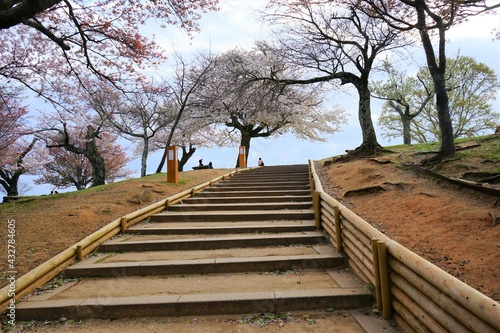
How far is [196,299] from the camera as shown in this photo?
3.53 metres

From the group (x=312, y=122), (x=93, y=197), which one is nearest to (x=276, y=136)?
(x=312, y=122)

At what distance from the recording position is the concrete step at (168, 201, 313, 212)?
773 cm

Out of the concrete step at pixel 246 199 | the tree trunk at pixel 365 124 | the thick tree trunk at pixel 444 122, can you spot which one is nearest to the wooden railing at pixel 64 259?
the concrete step at pixel 246 199

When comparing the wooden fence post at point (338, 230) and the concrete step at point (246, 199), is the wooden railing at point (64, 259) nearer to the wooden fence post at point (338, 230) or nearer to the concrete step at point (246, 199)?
the concrete step at point (246, 199)

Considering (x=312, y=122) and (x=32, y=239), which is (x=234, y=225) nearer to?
(x=32, y=239)

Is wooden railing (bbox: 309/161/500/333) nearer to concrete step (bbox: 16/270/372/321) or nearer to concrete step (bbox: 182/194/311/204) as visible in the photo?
concrete step (bbox: 16/270/372/321)

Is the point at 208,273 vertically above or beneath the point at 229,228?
beneath

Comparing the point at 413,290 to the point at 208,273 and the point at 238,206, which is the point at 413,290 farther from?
the point at 238,206

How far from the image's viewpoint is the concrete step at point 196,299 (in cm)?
346

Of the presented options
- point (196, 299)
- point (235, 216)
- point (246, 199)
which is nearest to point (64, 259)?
point (196, 299)

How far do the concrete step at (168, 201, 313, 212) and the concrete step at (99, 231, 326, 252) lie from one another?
2.22 m

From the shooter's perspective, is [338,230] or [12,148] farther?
[12,148]

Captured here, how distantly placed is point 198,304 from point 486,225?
3.98m

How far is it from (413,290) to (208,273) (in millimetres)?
2766
